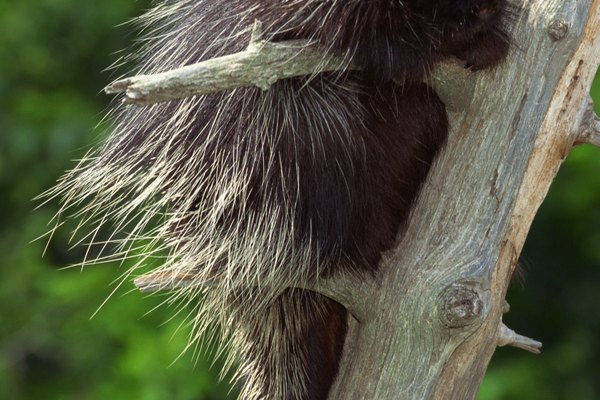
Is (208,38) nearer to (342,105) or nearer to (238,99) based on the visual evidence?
(238,99)

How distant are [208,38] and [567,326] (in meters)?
2.78

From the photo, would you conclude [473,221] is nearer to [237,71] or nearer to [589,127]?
[589,127]

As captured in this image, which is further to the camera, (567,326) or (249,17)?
(567,326)

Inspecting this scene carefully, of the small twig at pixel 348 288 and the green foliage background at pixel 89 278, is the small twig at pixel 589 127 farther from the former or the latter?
Result: the green foliage background at pixel 89 278

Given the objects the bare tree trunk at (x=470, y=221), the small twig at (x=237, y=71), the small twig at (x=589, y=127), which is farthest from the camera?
the small twig at (x=589, y=127)

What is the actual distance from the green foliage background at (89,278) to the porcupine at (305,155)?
1.51m

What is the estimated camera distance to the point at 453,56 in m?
1.81

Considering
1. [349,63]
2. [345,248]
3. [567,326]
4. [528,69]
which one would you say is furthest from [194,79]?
[567,326]

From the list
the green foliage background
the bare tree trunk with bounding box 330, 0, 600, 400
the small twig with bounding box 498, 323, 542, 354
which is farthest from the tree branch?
the green foliage background

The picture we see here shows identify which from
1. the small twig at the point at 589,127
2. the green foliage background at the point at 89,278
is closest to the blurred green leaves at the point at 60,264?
the green foliage background at the point at 89,278

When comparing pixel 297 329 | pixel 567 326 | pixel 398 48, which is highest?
pixel 398 48

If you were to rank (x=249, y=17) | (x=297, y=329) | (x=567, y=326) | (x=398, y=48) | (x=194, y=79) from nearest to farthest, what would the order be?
(x=194, y=79) → (x=398, y=48) → (x=249, y=17) → (x=297, y=329) → (x=567, y=326)

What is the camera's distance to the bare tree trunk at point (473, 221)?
69.5 inches

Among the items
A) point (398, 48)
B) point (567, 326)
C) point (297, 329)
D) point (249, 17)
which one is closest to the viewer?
point (398, 48)
